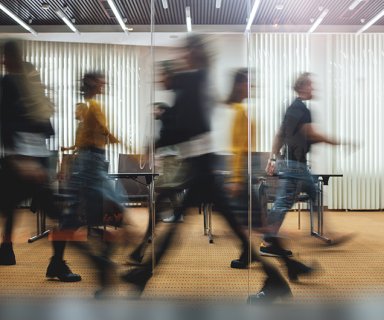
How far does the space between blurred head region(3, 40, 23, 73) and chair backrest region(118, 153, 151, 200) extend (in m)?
0.88

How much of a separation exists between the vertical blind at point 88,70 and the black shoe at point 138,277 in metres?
0.71

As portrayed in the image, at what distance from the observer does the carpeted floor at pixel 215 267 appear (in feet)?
8.75

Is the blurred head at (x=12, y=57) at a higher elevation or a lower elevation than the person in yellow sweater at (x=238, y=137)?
higher

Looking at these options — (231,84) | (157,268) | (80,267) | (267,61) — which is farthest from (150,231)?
(267,61)

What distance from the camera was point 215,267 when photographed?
3213 mm

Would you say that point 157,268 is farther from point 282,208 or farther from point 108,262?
point 282,208

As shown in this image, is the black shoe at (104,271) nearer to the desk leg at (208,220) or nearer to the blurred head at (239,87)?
the desk leg at (208,220)

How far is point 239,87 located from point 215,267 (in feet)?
4.15

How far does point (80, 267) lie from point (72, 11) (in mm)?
1800

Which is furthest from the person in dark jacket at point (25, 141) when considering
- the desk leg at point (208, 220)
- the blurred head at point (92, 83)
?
the desk leg at point (208, 220)

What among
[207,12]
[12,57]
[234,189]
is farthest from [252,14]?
[12,57]

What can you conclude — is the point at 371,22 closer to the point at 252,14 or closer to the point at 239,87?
the point at 252,14

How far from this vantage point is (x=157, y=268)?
3.10 meters

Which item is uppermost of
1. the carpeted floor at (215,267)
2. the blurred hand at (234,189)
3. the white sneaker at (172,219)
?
the blurred hand at (234,189)
